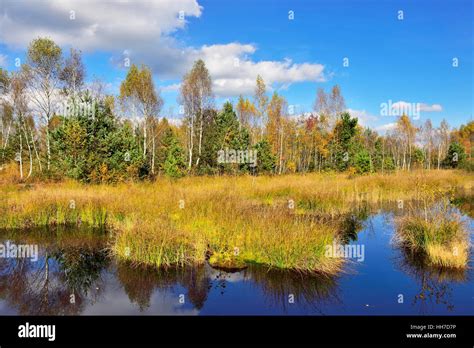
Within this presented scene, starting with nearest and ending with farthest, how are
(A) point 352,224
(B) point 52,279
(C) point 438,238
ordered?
(B) point 52,279, (C) point 438,238, (A) point 352,224

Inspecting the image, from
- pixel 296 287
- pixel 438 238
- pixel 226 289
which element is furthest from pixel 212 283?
pixel 438 238

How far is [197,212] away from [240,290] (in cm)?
399

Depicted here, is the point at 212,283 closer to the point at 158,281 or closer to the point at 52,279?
the point at 158,281

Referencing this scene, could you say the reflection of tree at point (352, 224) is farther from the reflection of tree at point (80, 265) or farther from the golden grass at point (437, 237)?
the reflection of tree at point (80, 265)

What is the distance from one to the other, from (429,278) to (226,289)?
416cm

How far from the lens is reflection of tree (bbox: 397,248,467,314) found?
618cm

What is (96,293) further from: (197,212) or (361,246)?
(361,246)

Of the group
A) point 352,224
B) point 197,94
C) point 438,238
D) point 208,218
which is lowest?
point 352,224

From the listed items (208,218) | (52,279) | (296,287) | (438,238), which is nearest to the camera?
(296,287)

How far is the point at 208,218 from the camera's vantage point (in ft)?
32.0

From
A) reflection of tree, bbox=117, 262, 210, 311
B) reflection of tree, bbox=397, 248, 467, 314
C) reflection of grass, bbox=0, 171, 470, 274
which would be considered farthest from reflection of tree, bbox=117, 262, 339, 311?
reflection of tree, bbox=397, 248, 467, 314

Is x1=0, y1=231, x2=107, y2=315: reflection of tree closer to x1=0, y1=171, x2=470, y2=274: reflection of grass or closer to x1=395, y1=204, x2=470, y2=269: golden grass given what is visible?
x1=0, y1=171, x2=470, y2=274: reflection of grass

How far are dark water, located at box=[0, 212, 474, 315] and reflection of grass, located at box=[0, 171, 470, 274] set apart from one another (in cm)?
43

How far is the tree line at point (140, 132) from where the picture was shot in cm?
1722
